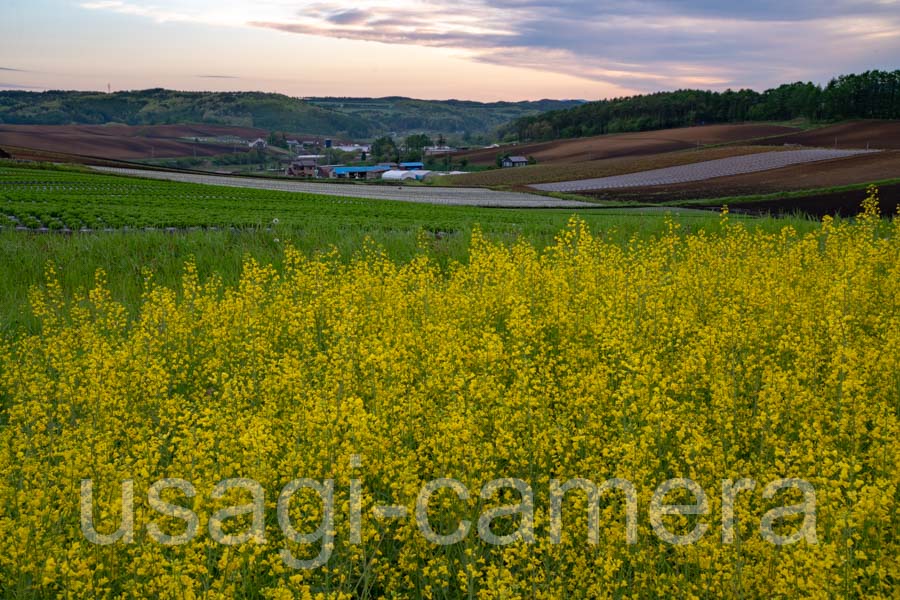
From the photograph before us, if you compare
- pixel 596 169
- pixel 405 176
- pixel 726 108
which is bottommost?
pixel 405 176

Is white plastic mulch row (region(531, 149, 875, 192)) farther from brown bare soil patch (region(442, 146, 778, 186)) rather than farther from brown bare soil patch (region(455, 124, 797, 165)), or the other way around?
brown bare soil patch (region(455, 124, 797, 165))

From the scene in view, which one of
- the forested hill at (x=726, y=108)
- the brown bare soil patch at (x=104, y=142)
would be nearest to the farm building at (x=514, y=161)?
the forested hill at (x=726, y=108)

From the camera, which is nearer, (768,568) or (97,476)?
(768,568)

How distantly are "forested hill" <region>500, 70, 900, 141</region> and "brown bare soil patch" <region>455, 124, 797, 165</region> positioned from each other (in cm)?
1517

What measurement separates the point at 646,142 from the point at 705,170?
42.4 metres

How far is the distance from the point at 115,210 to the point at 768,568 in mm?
32024

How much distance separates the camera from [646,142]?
111 meters

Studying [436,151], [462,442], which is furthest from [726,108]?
[462,442]

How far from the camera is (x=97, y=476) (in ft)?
14.6

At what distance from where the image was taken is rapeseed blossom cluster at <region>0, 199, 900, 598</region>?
3.80m

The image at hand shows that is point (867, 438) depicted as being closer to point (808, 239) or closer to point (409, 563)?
point (409, 563)

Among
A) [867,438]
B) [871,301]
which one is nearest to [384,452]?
[867,438]

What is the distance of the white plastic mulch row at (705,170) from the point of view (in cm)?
6706

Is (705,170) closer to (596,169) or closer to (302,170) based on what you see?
(596,169)
